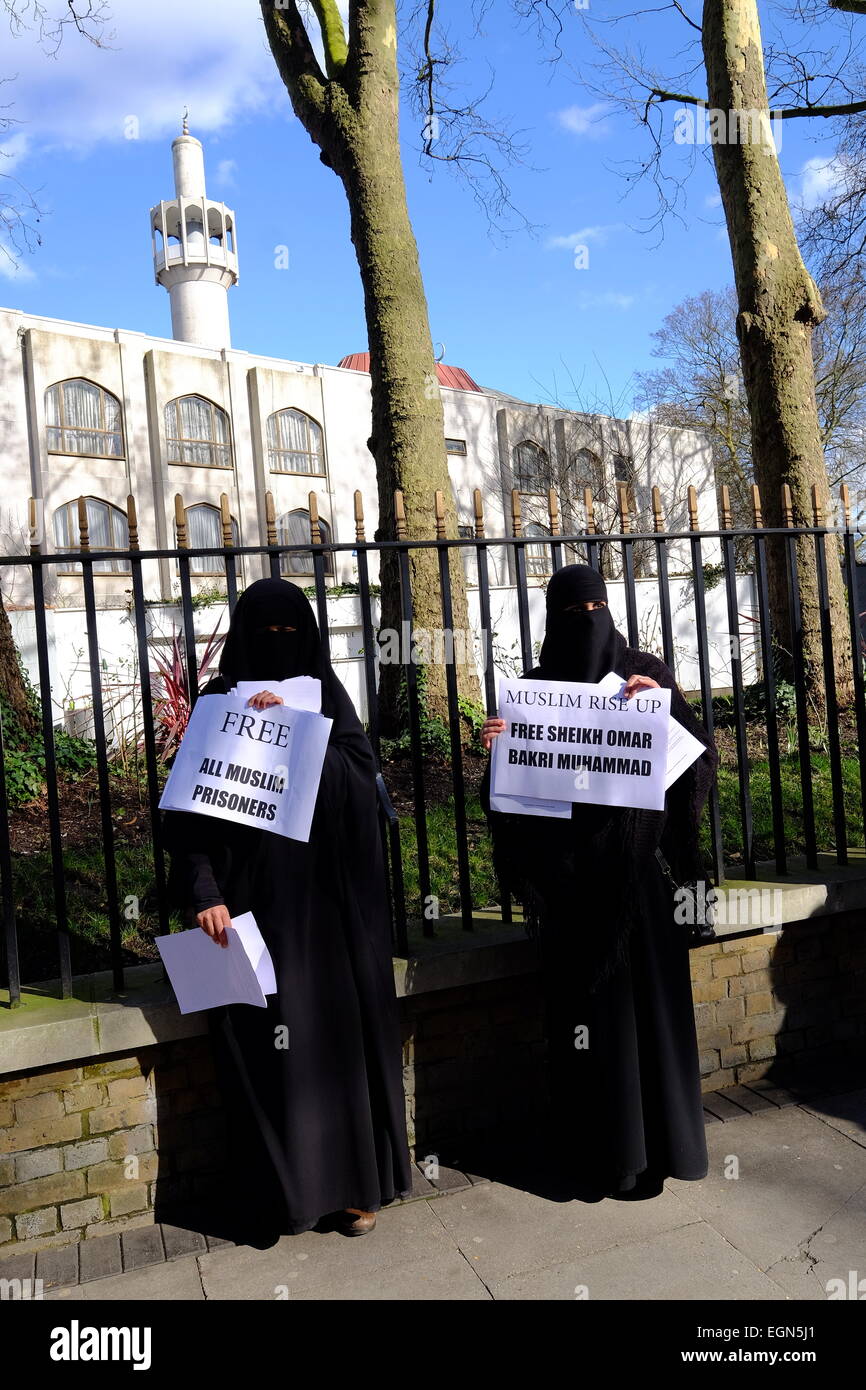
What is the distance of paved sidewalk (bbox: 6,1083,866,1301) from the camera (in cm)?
292

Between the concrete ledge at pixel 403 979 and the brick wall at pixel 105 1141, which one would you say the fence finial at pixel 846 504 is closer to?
the concrete ledge at pixel 403 979

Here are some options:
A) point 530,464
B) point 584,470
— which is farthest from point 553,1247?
point 530,464

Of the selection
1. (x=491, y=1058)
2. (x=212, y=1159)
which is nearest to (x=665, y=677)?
(x=491, y=1058)

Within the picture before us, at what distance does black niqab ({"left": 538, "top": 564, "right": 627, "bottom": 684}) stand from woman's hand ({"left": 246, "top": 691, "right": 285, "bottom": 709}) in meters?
0.90

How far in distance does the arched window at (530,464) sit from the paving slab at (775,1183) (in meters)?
34.2

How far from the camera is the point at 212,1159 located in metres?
3.50

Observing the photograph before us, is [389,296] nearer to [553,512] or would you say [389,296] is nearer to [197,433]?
[553,512]

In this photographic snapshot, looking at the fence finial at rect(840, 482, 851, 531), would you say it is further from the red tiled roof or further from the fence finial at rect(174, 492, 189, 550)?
the red tiled roof

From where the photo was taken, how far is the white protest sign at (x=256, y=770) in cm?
318

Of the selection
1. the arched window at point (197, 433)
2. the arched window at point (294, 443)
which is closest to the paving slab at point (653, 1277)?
the arched window at point (197, 433)

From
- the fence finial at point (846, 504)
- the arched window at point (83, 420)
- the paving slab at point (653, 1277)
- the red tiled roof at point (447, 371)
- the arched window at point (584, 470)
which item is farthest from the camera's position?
the red tiled roof at point (447, 371)

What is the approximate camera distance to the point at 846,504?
4.19 meters
